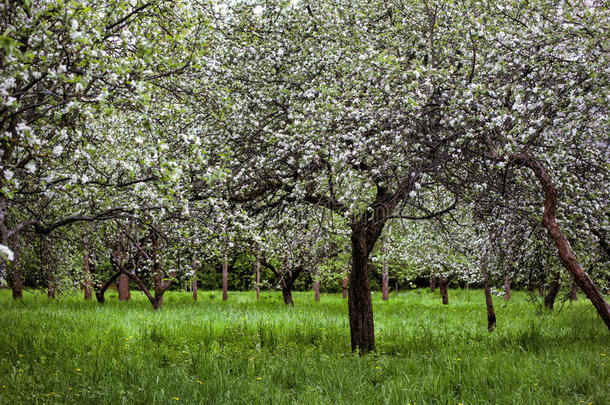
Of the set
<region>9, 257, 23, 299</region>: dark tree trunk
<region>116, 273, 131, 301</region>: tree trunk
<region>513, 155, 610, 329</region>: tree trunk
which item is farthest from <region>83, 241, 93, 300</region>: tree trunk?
<region>513, 155, 610, 329</region>: tree trunk

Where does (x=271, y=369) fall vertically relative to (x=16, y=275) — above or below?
below

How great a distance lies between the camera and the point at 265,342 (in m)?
10.2

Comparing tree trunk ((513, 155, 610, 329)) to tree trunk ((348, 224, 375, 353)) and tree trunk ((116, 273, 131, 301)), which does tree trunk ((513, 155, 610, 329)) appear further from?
tree trunk ((116, 273, 131, 301))

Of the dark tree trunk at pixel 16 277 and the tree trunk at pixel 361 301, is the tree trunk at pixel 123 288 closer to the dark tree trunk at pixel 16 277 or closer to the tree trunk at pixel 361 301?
the dark tree trunk at pixel 16 277

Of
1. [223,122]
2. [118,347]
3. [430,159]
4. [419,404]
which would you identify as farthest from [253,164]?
[419,404]

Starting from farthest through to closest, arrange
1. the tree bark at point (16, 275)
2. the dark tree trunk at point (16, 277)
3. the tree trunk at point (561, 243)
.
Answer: the dark tree trunk at point (16, 277)
the tree bark at point (16, 275)
the tree trunk at point (561, 243)

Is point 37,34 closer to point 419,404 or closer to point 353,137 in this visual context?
point 353,137

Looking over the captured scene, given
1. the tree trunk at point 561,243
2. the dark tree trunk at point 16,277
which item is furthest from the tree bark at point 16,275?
the tree trunk at point 561,243

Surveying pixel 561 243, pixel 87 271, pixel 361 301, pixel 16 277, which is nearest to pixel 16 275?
pixel 16 277

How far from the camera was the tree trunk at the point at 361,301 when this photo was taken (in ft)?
30.2

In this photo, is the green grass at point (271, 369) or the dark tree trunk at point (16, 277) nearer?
the green grass at point (271, 369)

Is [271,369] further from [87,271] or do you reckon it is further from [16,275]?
[87,271]

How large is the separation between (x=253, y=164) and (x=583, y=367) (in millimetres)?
6268

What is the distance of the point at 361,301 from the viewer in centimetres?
923
